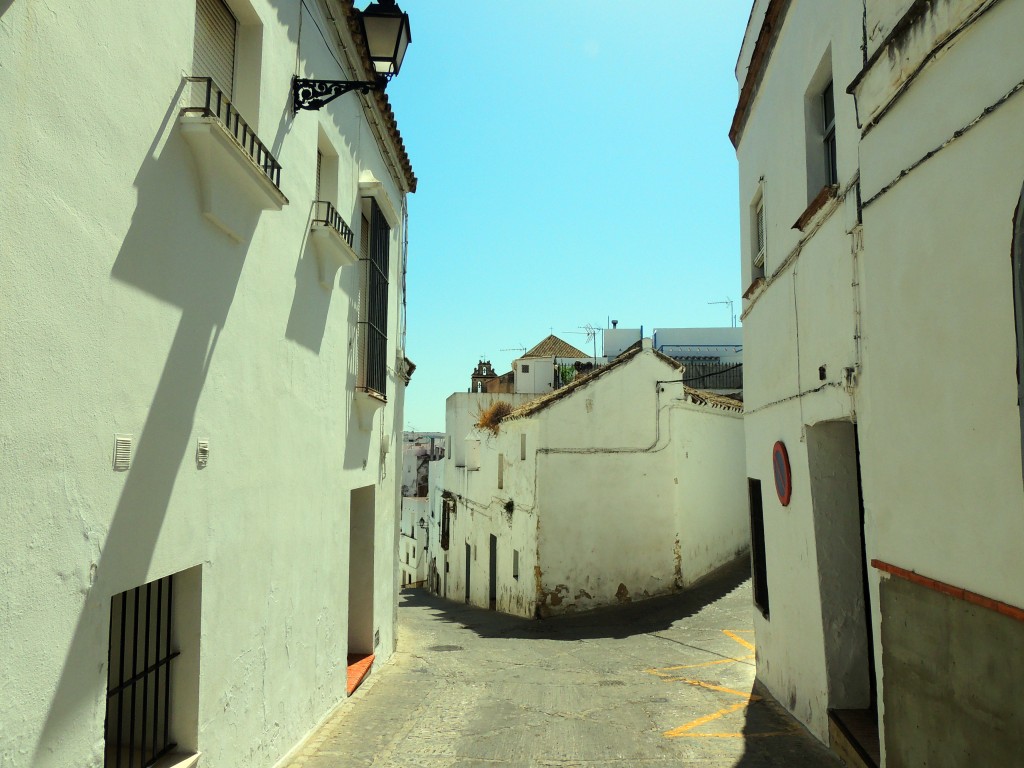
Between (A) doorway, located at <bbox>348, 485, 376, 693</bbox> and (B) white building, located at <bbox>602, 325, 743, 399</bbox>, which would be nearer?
(A) doorway, located at <bbox>348, 485, 376, 693</bbox>

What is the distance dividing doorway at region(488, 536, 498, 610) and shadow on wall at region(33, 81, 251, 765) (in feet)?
51.9

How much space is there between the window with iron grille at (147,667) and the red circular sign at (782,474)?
5071 mm

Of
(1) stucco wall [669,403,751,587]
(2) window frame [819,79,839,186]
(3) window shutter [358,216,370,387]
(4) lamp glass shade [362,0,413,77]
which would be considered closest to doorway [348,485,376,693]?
(3) window shutter [358,216,370,387]

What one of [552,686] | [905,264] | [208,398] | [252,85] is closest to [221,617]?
[208,398]

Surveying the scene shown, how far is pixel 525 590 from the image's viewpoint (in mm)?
16547

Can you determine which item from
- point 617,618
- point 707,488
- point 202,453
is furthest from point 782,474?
point 707,488

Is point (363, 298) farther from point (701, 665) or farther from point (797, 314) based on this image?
point (701, 665)

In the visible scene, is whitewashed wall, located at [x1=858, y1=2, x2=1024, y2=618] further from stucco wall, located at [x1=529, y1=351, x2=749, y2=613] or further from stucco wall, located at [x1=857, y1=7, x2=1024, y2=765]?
stucco wall, located at [x1=529, y1=351, x2=749, y2=613]

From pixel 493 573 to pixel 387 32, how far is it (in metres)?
15.9

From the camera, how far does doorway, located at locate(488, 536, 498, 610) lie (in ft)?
63.5

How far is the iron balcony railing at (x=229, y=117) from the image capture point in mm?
3857

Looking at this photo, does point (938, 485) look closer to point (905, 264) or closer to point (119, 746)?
point (905, 264)

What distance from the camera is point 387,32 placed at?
5.51 meters

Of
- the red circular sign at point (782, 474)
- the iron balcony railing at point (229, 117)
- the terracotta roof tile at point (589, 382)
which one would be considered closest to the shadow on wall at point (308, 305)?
the iron balcony railing at point (229, 117)
